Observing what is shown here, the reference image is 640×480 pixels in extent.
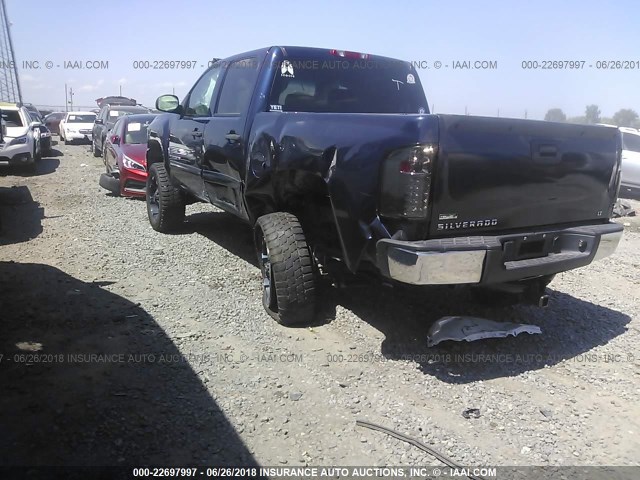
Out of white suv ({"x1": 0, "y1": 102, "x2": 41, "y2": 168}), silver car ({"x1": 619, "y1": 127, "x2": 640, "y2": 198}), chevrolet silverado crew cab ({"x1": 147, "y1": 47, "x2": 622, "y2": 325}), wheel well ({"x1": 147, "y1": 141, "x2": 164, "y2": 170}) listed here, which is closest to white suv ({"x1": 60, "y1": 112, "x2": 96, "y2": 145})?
white suv ({"x1": 0, "y1": 102, "x2": 41, "y2": 168})

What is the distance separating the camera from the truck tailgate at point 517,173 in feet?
9.83

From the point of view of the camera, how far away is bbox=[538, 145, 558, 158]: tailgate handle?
3.29 metres

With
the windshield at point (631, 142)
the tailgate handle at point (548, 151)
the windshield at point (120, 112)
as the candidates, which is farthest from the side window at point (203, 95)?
the windshield at point (120, 112)

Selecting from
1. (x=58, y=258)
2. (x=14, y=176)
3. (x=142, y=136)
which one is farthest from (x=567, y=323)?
(x=14, y=176)

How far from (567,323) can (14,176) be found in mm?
12919

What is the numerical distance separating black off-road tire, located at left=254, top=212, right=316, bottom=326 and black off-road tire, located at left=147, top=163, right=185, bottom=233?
297 centimetres

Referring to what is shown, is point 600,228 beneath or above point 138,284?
above

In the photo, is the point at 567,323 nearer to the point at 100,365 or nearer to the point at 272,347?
the point at 272,347

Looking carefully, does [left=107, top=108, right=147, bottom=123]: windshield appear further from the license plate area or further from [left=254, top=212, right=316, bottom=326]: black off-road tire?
the license plate area

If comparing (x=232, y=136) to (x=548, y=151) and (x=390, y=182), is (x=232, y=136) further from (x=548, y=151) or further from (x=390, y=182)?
(x=548, y=151)

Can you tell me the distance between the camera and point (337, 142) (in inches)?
Answer: 131

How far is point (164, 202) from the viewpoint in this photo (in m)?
6.75

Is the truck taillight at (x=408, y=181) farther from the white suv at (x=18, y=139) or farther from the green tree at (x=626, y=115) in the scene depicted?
the green tree at (x=626, y=115)

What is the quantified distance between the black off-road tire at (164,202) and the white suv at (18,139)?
667 cm
